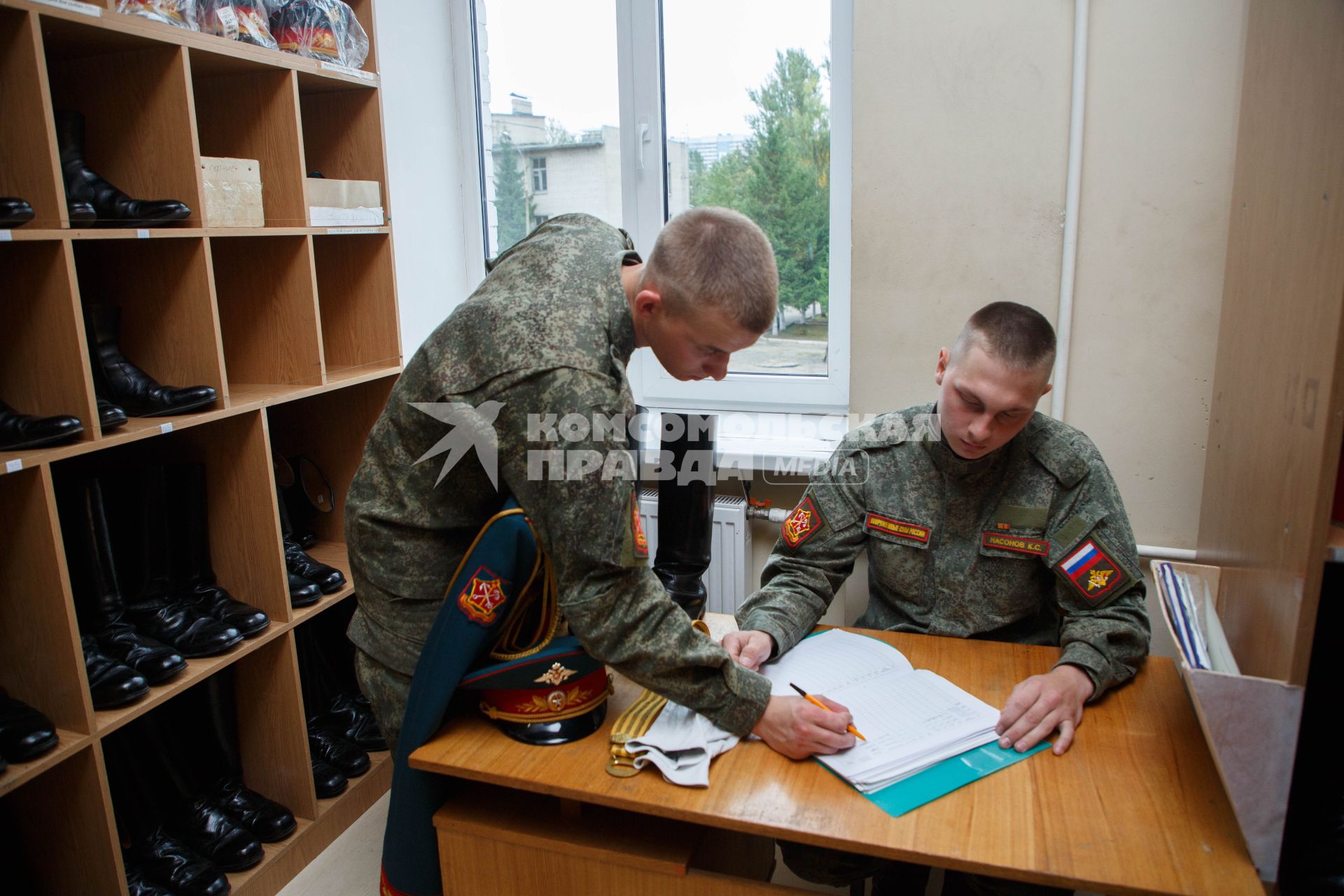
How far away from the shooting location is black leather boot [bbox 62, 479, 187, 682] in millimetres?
1694

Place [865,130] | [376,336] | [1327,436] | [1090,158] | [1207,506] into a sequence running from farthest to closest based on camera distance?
[376,336], [865,130], [1090,158], [1207,506], [1327,436]

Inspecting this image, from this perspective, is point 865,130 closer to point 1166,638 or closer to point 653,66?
point 653,66

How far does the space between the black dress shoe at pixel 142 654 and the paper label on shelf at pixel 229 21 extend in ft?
3.90

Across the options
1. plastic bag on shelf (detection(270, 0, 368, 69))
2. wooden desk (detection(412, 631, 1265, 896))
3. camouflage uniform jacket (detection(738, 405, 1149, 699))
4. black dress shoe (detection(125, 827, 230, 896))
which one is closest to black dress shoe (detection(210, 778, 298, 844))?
black dress shoe (detection(125, 827, 230, 896))

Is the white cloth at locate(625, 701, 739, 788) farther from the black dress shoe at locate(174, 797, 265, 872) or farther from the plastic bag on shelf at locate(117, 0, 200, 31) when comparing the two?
the plastic bag on shelf at locate(117, 0, 200, 31)

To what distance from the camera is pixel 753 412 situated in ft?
9.21

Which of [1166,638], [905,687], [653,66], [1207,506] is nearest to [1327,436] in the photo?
[905,687]

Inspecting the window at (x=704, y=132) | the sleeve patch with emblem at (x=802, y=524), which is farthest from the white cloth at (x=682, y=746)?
the window at (x=704, y=132)

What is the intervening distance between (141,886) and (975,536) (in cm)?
170

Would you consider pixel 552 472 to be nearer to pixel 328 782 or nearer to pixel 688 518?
pixel 688 518

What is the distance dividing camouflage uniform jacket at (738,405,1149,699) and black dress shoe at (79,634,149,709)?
1099 millimetres

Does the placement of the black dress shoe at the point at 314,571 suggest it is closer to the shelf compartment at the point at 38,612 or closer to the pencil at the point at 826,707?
the shelf compartment at the point at 38,612

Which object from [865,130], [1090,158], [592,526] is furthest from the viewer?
[865,130]

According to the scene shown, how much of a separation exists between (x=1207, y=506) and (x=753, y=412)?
135 centimetres
